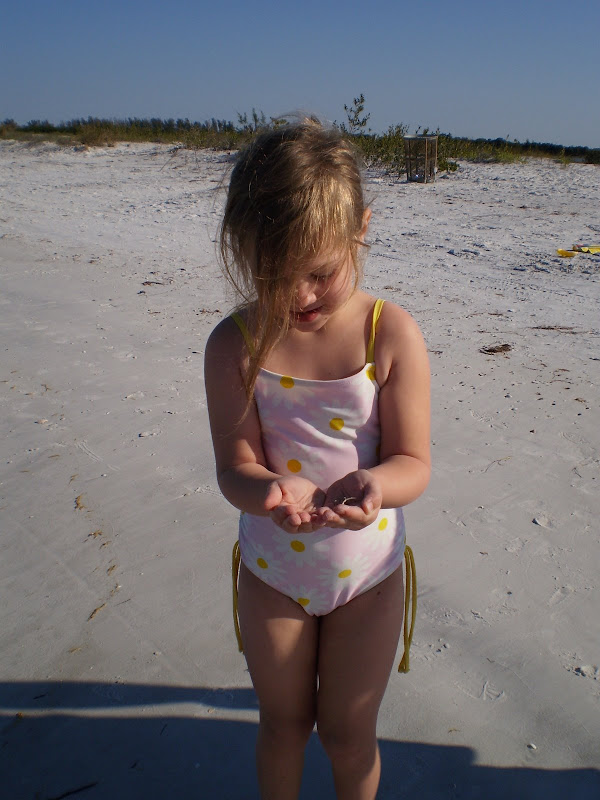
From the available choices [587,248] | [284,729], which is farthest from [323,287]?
[587,248]

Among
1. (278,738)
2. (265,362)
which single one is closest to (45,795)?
(278,738)

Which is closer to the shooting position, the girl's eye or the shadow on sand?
the girl's eye

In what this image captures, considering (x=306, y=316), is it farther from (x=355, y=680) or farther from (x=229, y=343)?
(x=355, y=680)

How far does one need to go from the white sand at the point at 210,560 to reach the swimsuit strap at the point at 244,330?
115 cm

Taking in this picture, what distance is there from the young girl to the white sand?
48 cm

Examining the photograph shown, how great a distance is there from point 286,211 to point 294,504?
0.55 m

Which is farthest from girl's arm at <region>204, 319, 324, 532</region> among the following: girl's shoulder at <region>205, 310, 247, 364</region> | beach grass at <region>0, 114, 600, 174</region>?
beach grass at <region>0, 114, 600, 174</region>

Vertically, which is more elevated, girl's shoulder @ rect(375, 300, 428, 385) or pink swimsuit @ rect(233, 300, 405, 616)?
girl's shoulder @ rect(375, 300, 428, 385)

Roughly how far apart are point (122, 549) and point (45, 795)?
1034mm

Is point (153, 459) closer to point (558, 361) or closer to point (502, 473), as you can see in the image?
point (502, 473)

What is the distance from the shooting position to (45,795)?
5.62 ft

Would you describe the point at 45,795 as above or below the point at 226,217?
below

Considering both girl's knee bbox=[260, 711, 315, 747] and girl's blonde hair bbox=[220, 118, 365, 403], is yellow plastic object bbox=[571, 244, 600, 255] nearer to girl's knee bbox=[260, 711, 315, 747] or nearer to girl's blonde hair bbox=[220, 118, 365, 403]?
girl's blonde hair bbox=[220, 118, 365, 403]

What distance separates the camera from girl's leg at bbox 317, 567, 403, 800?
1.38 meters
